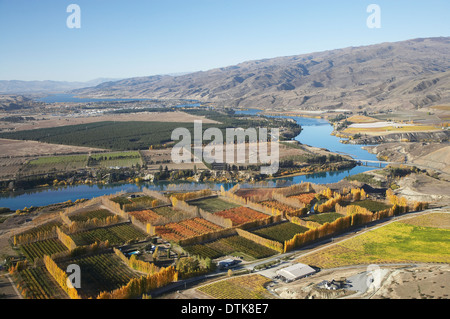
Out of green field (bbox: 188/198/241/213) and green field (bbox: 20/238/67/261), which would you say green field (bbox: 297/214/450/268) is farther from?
green field (bbox: 20/238/67/261)

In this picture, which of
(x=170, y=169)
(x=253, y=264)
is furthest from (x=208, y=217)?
(x=170, y=169)

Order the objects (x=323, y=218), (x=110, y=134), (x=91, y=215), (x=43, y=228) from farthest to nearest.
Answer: (x=110, y=134), (x=91, y=215), (x=323, y=218), (x=43, y=228)

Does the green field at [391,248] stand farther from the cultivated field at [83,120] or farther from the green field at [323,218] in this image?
the cultivated field at [83,120]

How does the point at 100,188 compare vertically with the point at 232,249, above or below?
above

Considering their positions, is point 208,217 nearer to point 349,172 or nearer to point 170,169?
point 170,169

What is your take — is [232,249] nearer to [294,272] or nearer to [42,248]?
[294,272]

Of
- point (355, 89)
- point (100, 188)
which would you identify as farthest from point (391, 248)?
point (355, 89)

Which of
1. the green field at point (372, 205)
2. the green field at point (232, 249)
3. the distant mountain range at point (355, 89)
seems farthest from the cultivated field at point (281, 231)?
the distant mountain range at point (355, 89)
